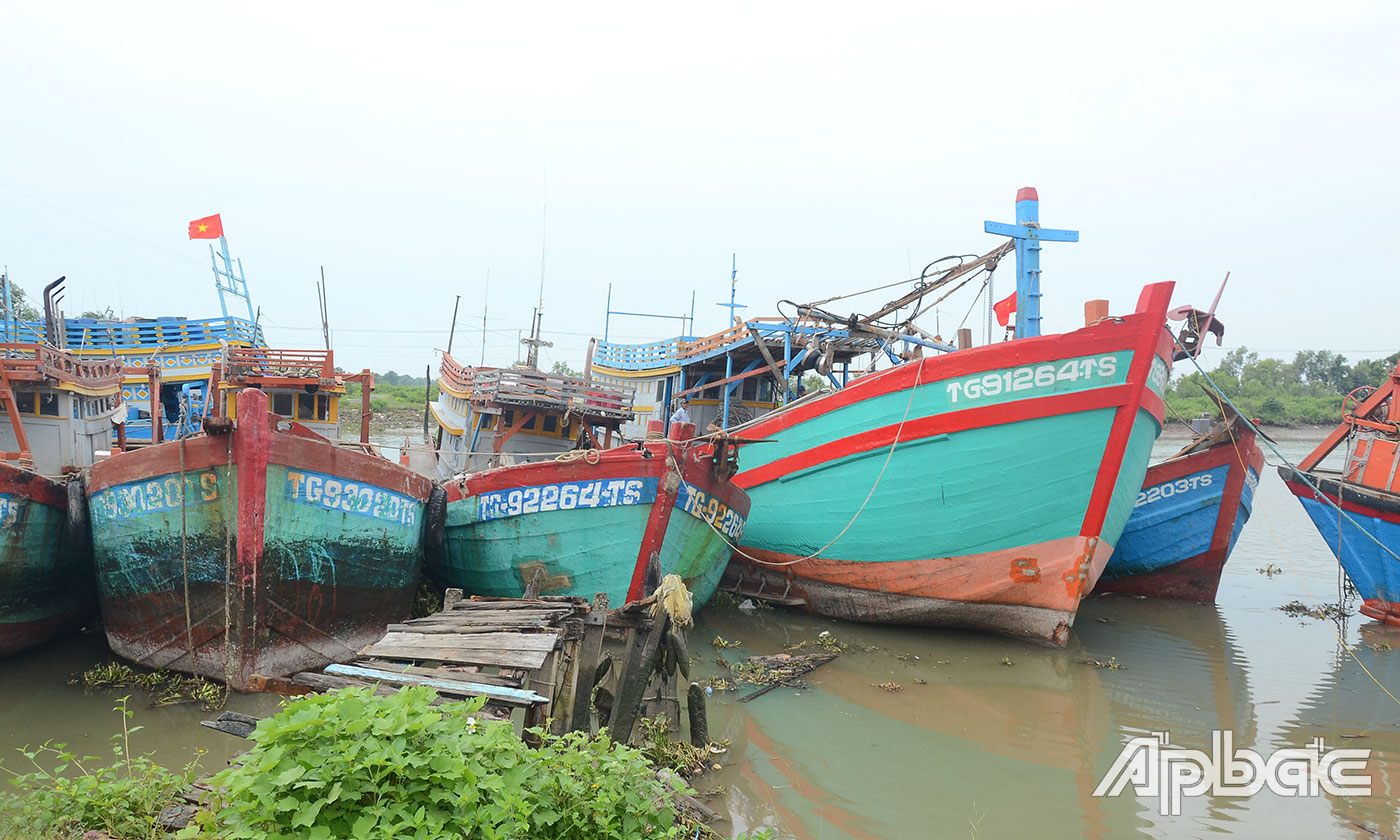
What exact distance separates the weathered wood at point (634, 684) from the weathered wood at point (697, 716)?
1.37ft

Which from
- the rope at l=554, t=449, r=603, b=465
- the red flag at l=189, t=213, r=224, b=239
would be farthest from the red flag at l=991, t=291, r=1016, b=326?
the red flag at l=189, t=213, r=224, b=239

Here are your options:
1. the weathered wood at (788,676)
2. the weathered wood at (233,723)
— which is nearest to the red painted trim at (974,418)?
the weathered wood at (788,676)

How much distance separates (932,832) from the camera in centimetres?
599

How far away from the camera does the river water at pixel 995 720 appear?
6.32 metres

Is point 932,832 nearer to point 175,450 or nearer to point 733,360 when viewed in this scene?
point 175,450

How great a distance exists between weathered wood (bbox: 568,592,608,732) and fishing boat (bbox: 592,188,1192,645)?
5162mm

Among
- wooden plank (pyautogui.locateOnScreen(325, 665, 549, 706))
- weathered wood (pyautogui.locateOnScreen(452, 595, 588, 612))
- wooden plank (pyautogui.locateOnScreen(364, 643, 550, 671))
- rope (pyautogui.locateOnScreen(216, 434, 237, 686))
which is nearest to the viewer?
wooden plank (pyautogui.locateOnScreen(325, 665, 549, 706))

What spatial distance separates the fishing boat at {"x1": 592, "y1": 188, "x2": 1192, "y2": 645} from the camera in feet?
32.8

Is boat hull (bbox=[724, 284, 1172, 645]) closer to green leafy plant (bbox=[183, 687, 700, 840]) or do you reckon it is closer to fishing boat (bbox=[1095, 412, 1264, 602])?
fishing boat (bbox=[1095, 412, 1264, 602])

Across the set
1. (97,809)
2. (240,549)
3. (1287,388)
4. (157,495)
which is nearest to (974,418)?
(240,549)

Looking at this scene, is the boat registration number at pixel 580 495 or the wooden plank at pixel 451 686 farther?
the boat registration number at pixel 580 495

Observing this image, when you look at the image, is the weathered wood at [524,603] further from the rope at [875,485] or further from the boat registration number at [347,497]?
the rope at [875,485]

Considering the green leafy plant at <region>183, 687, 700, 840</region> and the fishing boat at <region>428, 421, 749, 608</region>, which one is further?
the fishing boat at <region>428, 421, 749, 608</region>

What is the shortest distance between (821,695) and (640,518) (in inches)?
108
